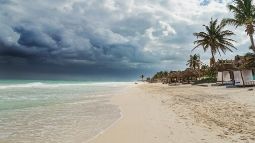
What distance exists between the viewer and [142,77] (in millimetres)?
179500

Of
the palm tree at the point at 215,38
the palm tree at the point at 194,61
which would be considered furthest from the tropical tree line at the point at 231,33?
the palm tree at the point at 194,61

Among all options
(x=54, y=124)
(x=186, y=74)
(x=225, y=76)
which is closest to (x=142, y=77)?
(x=186, y=74)

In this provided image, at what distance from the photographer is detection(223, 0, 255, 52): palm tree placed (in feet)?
113

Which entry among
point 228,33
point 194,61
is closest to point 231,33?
point 228,33

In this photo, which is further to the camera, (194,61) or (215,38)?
(194,61)

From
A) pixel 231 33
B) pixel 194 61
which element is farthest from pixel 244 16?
pixel 194 61

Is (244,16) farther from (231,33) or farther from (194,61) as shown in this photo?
(194,61)

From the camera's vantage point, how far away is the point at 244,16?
114 feet

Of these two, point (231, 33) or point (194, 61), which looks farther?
point (194, 61)

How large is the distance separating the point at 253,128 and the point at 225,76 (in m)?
29.6

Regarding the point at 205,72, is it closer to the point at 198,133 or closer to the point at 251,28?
the point at 251,28

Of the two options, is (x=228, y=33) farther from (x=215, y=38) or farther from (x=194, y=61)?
(x=194, y=61)

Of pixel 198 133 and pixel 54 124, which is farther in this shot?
pixel 54 124

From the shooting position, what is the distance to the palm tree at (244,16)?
34.3 metres
